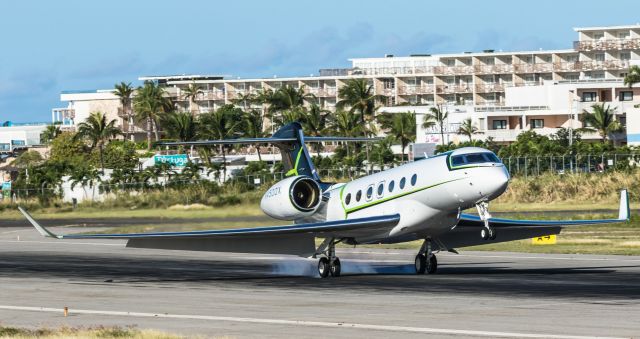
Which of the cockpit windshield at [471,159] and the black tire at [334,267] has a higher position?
the cockpit windshield at [471,159]

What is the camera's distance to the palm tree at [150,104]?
178250 mm

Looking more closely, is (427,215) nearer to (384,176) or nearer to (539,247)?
(384,176)

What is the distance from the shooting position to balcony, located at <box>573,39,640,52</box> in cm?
17988

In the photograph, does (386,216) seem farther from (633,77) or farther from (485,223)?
(633,77)

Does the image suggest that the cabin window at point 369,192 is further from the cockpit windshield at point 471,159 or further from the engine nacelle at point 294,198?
the cockpit windshield at point 471,159

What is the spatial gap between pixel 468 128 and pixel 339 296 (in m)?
116

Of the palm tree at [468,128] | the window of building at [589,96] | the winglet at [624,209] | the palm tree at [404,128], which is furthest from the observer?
the palm tree at [404,128]

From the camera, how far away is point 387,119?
154625 mm

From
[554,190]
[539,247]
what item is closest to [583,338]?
[539,247]

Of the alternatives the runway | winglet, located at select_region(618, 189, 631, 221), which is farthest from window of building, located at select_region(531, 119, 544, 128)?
winglet, located at select_region(618, 189, 631, 221)

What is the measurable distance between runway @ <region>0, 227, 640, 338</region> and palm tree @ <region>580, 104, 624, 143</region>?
92015 millimetres

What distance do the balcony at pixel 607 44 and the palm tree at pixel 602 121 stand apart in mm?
46017

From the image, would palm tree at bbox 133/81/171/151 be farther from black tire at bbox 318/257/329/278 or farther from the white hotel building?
black tire at bbox 318/257/329/278

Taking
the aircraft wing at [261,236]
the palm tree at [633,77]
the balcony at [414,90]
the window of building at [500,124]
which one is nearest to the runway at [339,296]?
the aircraft wing at [261,236]
